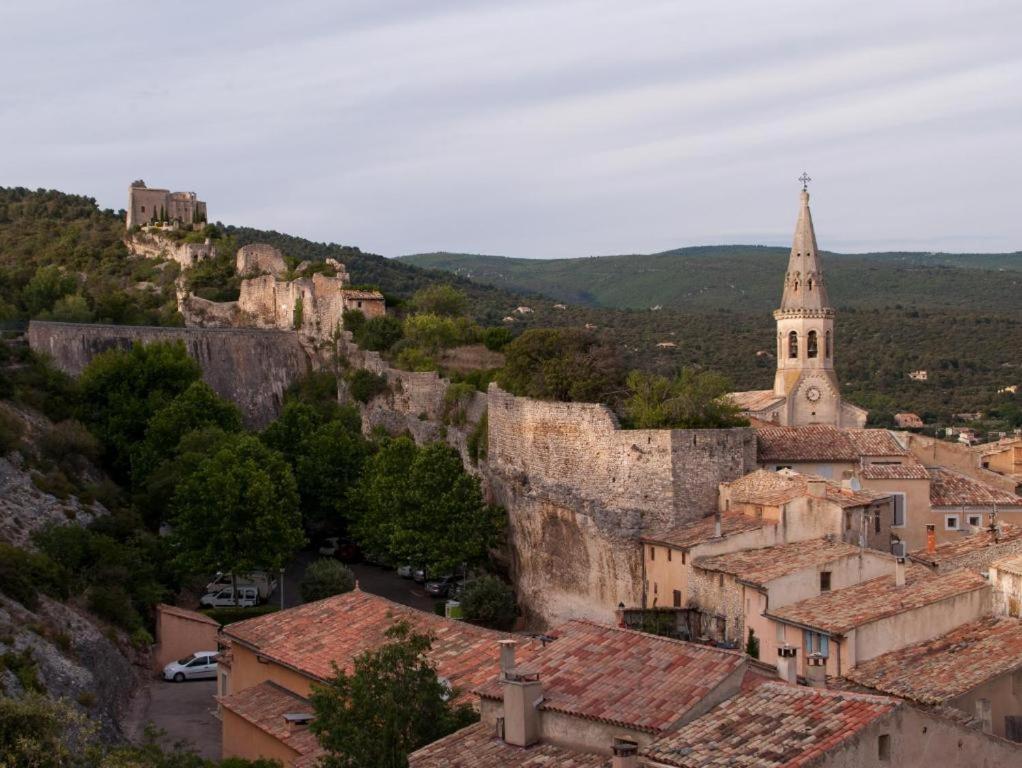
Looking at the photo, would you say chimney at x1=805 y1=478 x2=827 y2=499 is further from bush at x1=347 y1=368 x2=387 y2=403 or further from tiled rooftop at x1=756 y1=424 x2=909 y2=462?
bush at x1=347 y1=368 x2=387 y2=403

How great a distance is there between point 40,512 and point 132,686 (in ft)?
25.2

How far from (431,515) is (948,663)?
20.0 metres

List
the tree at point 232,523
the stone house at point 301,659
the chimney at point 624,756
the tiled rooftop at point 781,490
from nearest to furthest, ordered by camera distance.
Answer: the chimney at point 624,756 < the stone house at point 301,659 < the tiled rooftop at point 781,490 < the tree at point 232,523

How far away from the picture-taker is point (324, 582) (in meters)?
38.6

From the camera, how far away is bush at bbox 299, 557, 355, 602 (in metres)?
38.5

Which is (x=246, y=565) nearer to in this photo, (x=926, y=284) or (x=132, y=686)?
(x=132, y=686)

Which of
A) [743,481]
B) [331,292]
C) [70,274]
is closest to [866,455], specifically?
[743,481]

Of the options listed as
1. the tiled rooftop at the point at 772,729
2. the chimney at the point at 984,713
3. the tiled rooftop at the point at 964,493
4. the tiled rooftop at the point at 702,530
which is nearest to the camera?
the tiled rooftop at the point at 772,729

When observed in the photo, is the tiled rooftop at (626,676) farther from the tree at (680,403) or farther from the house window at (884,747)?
the tree at (680,403)

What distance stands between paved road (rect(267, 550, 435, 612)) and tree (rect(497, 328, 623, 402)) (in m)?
6.46

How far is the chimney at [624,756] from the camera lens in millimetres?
16328

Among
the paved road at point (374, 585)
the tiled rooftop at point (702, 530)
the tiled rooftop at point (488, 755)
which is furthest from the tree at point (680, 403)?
the tiled rooftop at point (488, 755)

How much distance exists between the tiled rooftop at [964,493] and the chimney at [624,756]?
22.4 metres

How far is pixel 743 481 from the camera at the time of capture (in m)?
35.4
